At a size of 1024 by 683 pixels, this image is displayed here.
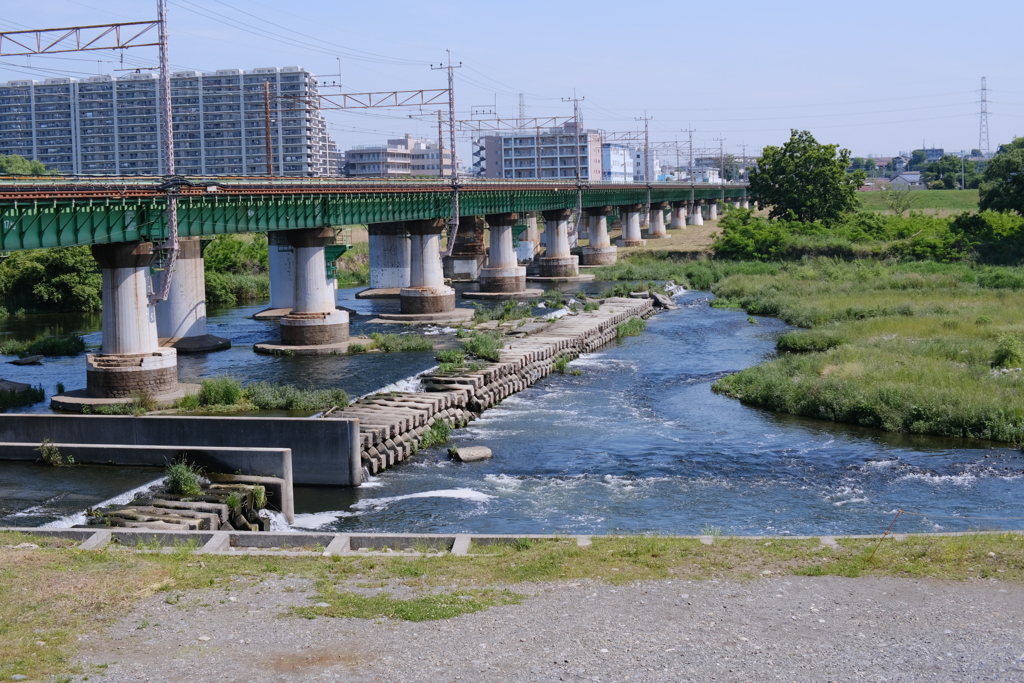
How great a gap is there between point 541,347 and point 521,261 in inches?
2656

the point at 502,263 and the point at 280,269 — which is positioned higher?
the point at 502,263

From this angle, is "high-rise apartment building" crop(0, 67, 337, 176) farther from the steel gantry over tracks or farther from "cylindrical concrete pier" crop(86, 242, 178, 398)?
"cylindrical concrete pier" crop(86, 242, 178, 398)

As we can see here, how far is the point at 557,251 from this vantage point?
354 feet

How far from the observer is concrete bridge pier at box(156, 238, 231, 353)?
5709cm

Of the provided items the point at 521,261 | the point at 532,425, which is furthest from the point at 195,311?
the point at 521,261

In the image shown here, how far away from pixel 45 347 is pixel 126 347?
16.1 meters

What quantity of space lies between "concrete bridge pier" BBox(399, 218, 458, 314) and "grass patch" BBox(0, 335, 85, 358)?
22562 mm

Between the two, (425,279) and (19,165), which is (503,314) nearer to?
(425,279)

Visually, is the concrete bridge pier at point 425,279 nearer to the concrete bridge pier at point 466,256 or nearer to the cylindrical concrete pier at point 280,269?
the cylindrical concrete pier at point 280,269

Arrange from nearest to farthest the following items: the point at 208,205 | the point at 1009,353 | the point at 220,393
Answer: the point at 220,393, the point at 1009,353, the point at 208,205

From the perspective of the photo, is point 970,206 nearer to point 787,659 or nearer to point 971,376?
point 971,376

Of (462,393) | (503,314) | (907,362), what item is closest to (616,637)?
(462,393)

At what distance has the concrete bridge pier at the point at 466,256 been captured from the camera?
10362 centimetres

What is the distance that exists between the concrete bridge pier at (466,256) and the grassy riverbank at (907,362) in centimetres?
3646
